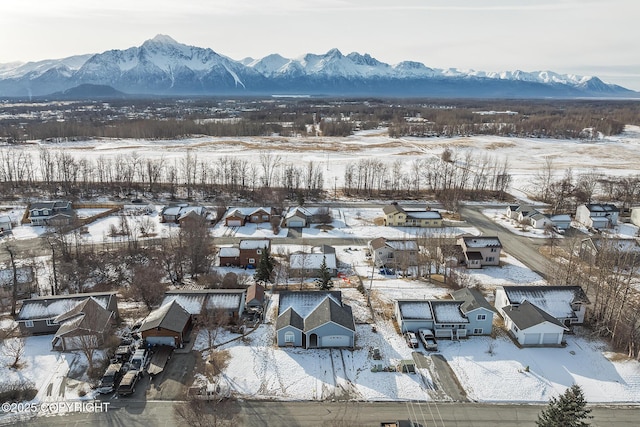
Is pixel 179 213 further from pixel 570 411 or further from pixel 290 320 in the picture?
pixel 570 411

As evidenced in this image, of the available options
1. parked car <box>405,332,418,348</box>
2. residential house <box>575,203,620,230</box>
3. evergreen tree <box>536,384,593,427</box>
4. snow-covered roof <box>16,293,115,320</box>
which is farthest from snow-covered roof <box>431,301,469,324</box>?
residential house <box>575,203,620,230</box>

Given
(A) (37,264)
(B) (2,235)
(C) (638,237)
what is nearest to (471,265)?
(C) (638,237)

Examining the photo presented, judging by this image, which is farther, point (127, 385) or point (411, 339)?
point (411, 339)

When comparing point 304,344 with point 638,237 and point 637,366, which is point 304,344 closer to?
point 637,366

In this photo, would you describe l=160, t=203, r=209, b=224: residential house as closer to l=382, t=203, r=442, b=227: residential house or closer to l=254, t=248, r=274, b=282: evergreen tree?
l=254, t=248, r=274, b=282: evergreen tree

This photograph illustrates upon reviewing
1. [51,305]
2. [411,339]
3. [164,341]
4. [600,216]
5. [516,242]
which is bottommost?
[164,341]

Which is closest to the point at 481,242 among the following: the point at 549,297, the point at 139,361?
the point at 549,297

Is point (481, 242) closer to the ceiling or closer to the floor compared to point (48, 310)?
closer to the ceiling
